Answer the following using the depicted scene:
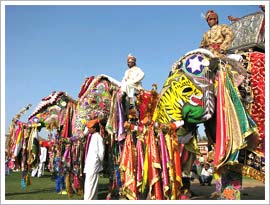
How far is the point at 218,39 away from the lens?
5746 millimetres

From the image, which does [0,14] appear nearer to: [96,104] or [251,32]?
[96,104]

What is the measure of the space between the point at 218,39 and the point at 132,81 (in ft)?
7.66

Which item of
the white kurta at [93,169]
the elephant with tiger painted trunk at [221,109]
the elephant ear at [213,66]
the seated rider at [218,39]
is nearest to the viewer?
the elephant with tiger painted trunk at [221,109]

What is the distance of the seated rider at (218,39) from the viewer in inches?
225

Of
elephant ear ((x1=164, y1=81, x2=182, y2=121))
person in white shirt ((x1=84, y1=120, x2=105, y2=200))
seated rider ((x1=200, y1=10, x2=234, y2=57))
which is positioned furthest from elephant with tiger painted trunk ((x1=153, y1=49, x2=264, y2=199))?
person in white shirt ((x1=84, y1=120, x2=105, y2=200))

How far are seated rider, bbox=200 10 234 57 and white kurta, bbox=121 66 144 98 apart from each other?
199 cm

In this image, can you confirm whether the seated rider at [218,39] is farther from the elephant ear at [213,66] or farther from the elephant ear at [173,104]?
the elephant ear at [173,104]

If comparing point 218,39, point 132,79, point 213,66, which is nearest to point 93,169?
point 132,79

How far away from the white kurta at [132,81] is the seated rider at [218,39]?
78.2 inches

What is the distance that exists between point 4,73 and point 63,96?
3929 mm

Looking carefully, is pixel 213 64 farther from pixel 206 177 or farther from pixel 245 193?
pixel 206 177

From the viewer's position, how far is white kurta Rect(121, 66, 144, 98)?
7.46m

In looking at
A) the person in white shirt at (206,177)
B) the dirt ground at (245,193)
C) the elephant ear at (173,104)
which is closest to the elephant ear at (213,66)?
the elephant ear at (173,104)

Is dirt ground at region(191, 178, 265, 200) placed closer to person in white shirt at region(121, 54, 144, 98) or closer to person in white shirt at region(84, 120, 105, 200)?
person in white shirt at region(84, 120, 105, 200)
